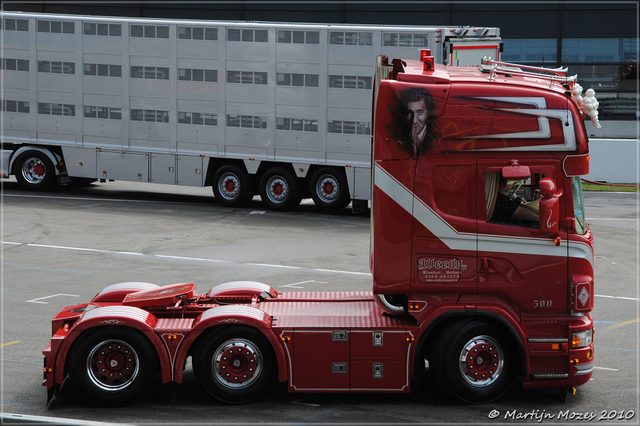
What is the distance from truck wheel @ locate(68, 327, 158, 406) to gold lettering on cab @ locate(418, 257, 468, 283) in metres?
2.81

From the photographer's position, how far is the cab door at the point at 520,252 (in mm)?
7637

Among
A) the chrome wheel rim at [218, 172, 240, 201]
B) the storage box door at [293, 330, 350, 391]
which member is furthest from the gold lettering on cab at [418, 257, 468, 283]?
the chrome wheel rim at [218, 172, 240, 201]

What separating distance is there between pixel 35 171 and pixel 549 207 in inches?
743

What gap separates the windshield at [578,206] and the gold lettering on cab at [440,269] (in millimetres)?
1218

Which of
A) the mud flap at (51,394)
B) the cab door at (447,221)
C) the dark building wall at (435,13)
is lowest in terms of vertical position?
the mud flap at (51,394)

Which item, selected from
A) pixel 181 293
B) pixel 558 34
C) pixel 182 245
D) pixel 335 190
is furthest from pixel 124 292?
pixel 558 34

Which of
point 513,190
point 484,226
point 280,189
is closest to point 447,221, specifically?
point 484,226

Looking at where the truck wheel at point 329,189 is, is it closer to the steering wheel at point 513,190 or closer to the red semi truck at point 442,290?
the red semi truck at point 442,290

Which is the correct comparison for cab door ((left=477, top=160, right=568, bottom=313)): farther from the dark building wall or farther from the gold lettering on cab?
the dark building wall

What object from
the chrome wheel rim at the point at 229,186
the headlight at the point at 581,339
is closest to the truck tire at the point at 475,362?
the headlight at the point at 581,339

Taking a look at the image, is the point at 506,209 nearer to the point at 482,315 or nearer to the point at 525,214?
the point at 525,214

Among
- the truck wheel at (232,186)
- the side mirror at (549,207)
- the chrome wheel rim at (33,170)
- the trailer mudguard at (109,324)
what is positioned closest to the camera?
the side mirror at (549,207)

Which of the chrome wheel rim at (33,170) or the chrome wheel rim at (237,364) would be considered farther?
the chrome wheel rim at (33,170)

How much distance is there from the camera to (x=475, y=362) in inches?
305
